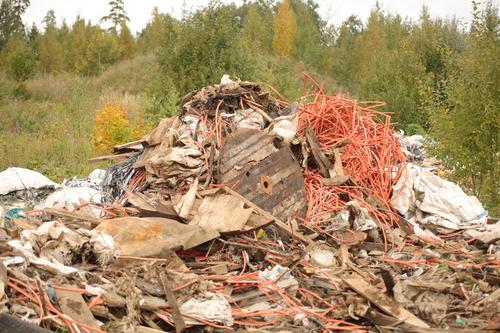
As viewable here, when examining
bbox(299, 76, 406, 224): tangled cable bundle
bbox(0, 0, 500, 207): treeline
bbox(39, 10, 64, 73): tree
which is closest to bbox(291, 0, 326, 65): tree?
bbox(0, 0, 500, 207): treeline

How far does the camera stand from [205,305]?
12.1ft

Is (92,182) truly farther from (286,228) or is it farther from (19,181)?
(286,228)

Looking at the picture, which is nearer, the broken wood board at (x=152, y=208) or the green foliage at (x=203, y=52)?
the broken wood board at (x=152, y=208)

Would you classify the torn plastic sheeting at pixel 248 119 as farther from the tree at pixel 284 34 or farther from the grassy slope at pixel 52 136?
the tree at pixel 284 34

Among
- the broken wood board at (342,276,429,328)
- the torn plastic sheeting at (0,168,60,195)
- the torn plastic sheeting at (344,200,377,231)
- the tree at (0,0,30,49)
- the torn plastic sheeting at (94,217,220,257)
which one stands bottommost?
the broken wood board at (342,276,429,328)

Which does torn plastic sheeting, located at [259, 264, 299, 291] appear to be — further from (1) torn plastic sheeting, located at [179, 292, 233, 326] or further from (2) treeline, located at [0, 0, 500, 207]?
(2) treeline, located at [0, 0, 500, 207]

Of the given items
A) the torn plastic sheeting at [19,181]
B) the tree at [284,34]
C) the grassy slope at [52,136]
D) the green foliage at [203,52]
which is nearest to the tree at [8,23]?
the tree at [284,34]

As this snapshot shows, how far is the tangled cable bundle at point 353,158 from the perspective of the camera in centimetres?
581

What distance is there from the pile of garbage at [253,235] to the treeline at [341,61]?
4.28 feet

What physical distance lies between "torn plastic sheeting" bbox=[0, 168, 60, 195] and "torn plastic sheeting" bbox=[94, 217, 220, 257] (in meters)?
2.78

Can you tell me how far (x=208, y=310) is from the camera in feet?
12.0

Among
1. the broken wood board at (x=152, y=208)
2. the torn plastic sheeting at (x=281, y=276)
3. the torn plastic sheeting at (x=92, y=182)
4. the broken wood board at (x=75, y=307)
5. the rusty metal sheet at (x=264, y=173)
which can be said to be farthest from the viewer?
the torn plastic sheeting at (x=92, y=182)

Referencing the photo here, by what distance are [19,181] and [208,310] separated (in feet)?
13.8

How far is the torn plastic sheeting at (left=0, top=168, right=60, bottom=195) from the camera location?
6.77 meters
